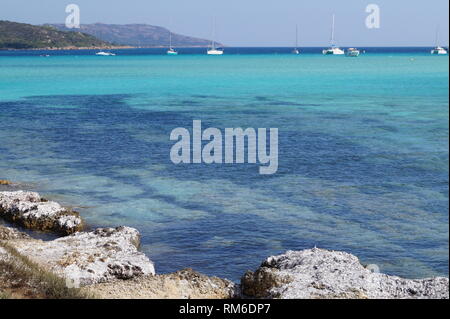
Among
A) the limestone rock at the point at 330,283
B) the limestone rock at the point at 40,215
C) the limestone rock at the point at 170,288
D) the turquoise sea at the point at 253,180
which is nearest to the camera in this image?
the limestone rock at the point at 330,283

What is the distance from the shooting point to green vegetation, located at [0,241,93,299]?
11.1 m

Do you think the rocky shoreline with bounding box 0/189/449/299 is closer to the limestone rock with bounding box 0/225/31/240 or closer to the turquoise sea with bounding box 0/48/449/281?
the limestone rock with bounding box 0/225/31/240

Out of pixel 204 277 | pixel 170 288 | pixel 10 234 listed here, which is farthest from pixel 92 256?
pixel 10 234

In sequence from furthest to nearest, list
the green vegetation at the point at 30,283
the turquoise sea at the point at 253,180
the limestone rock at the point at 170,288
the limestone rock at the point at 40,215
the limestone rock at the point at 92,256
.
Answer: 1. the limestone rock at the point at 40,215
2. the turquoise sea at the point at 253,180
3. the limestone rock at the point at 92,256
4. the limestone rock at the point at 170,288
5. the green vegetation at the point at 30,283

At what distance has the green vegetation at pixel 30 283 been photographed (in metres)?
11.1

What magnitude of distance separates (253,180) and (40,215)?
352 inches

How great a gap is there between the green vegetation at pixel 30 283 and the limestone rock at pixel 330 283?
3.63m

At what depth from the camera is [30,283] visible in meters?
11.6

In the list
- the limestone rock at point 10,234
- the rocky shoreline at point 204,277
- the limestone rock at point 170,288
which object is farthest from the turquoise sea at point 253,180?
the limestone rock at point 10,234

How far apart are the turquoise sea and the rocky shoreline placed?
4.93 feet

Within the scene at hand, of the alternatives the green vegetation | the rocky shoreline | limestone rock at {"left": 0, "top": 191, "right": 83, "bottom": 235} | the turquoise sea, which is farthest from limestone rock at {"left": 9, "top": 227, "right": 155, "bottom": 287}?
limestone rock at {"left": 0, "top": 191, "right": 83, "bottom": 235}

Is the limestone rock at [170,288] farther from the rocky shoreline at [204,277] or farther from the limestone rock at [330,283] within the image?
the limestone rock at [330,283]

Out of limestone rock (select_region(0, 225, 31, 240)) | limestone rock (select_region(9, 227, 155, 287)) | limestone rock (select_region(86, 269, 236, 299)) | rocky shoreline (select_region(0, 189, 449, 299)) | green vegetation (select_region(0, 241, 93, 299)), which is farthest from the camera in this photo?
limestone rock (select_region(0, 225, 31, 240))

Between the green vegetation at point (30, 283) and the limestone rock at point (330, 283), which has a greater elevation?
the green vegetation at point (30, 283)
